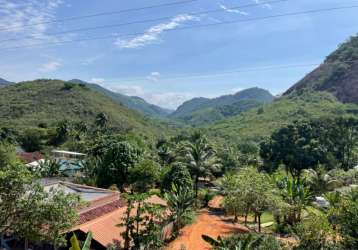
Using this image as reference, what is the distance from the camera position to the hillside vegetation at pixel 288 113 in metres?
111

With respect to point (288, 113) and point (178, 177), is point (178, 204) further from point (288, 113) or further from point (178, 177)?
point (288, 113)

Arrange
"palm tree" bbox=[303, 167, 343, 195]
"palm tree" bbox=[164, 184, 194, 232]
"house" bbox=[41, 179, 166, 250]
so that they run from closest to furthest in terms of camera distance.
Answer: "house" bbox=[41, 179, 166, 250] → "palm tree" bbox=[164, 184, 194, 232] → "palm tree" bbox=[303, 167, 343, 195]

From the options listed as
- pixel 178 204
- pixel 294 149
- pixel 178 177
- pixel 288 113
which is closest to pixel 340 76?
pixel 288 113

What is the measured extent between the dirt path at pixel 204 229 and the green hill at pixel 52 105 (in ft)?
227

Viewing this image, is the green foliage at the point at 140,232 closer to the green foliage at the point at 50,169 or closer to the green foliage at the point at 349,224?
the green foliage at the point at 349,224

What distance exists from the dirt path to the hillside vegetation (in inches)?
2948

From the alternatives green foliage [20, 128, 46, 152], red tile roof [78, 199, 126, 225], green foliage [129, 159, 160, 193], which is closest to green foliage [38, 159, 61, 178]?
green foliage [129, 159, 160, 193]

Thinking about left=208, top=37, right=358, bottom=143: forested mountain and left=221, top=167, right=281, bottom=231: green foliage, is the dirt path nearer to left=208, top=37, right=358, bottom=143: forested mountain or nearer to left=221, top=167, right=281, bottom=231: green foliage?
left=221, top=167, right=281, bottom=231: green foliage

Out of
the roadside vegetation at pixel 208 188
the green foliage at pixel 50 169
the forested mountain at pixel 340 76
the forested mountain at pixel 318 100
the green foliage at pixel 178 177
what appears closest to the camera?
the roadside vegetation at pixel 208 188

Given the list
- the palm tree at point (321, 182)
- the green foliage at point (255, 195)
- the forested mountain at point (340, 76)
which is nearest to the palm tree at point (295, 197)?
the green foliage at point (255, 195)

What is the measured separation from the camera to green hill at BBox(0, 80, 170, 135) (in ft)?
334

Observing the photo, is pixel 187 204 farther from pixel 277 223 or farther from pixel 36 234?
pixel 36 234

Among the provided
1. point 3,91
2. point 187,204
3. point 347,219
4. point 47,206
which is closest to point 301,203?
point 187,204

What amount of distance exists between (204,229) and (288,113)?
4028 inches
